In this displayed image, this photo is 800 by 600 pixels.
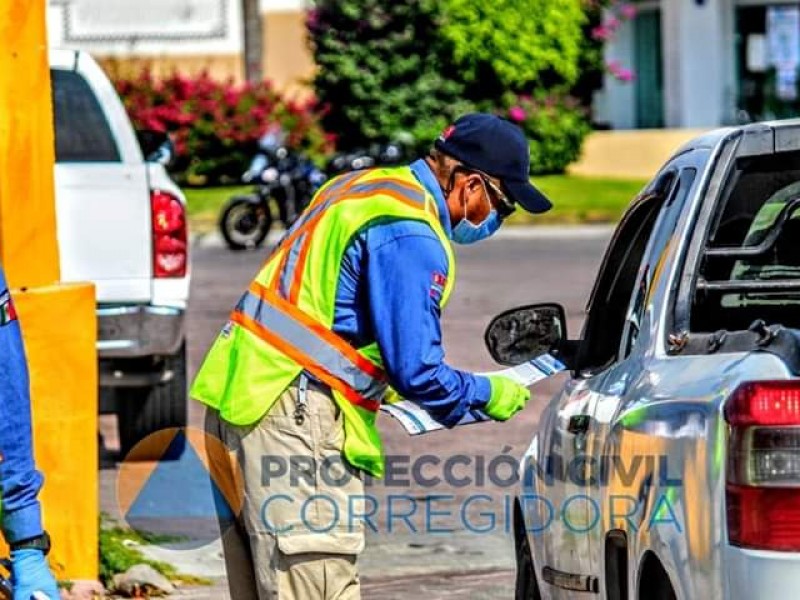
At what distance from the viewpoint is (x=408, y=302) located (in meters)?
4.74

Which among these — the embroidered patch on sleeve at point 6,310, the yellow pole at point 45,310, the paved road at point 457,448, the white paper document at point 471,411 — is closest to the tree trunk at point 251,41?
the paved road at point 457,448

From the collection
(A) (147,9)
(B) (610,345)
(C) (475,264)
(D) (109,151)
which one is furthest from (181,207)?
(A) (147,9)

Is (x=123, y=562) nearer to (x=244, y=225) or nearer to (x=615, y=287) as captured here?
(x=615, y=287)

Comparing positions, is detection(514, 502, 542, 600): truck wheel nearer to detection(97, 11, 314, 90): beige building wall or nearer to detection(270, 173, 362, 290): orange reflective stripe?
detection(270, 173, 362, 290): orange reflective stripe

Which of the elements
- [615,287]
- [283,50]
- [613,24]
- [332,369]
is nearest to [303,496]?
[332,369]

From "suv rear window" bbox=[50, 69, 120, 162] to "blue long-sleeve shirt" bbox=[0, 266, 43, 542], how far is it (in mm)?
5783

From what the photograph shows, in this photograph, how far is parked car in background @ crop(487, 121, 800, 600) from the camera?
12.2 ft

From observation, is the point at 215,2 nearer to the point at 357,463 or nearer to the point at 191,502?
the point at 191,502

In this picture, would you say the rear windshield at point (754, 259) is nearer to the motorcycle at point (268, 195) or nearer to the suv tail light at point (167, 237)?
the suv tail light at point (167, 237)

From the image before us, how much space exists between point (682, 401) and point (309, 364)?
3.57ft

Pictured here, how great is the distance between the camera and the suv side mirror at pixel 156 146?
36.2ft

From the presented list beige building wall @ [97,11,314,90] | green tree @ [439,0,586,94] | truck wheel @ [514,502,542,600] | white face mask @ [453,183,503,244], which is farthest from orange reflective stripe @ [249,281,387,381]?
beige building wall @ [97,11,314,90]

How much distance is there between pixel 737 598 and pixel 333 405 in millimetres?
1458

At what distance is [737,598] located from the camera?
12.1 ft
